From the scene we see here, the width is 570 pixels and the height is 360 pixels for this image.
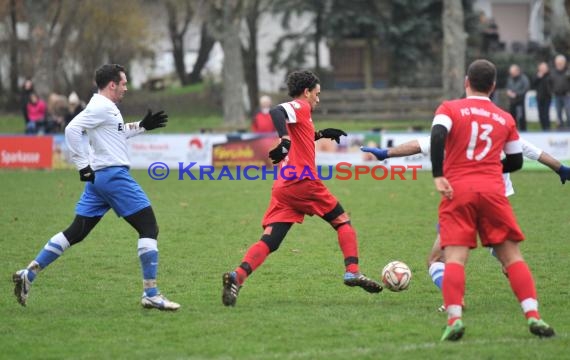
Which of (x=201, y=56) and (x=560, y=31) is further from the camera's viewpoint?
(x=201, y=56)

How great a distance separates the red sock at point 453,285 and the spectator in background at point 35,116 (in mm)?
22997

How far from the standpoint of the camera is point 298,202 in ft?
28.2

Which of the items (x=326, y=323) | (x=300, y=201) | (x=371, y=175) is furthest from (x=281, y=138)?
(x=371, y=175)

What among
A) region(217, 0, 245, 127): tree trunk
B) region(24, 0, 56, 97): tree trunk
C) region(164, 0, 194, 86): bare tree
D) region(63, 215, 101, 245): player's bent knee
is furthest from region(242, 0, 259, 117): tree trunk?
region(63, 215, 101, 245): player's bent knee

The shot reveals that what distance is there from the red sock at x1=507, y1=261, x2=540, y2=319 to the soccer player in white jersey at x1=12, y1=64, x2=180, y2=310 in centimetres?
276

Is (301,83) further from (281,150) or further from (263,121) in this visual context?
(263,121)

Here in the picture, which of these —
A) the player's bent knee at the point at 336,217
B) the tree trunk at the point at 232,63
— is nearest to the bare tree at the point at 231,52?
the tree trunk at the point at 232,63

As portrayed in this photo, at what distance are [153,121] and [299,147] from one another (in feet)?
4.44

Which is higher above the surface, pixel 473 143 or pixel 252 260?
pixel 473 143

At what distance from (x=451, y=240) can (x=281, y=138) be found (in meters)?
1.85

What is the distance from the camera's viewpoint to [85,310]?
830 centimetres

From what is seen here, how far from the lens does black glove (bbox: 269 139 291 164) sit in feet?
26.2

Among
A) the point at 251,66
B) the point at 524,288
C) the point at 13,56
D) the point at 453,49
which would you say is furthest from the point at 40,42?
the point at 524,288

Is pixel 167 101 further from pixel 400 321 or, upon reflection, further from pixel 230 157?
pixel 400 321
